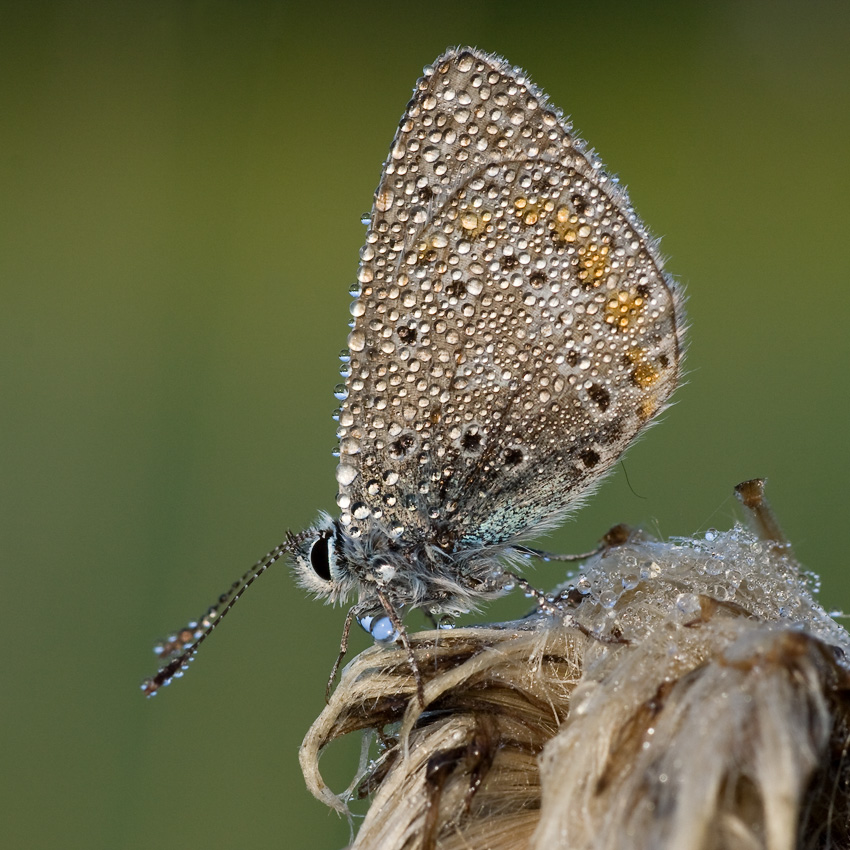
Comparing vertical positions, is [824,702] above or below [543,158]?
below

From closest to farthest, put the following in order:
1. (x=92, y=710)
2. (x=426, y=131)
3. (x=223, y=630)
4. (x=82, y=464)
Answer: (x=426, y=131) → (x=92, y=710) → (x=223, y=630) → (x=82, y=464)

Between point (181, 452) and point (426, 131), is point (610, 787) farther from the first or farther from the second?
point (181, 452)

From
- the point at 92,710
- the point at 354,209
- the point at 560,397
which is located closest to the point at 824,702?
the point at 560,397

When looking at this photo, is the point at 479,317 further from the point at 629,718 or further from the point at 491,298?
the point at 629,718

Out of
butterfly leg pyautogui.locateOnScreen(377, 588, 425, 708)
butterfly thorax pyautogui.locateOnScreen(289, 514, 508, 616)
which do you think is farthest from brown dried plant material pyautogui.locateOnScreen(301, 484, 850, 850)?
butterfly thorax pyautogui.locateOnScreen(289, 514, 508, 616)

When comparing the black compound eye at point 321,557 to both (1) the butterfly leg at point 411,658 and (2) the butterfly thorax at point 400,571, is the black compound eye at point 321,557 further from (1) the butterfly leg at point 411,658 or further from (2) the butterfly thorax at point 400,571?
(1) the butterfly leg at point 411,658

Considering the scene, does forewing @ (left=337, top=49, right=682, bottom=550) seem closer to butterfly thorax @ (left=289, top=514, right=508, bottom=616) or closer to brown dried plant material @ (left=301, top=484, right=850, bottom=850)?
butterfly thorax @ (left=289, top=514, right=508, bottom=616)
